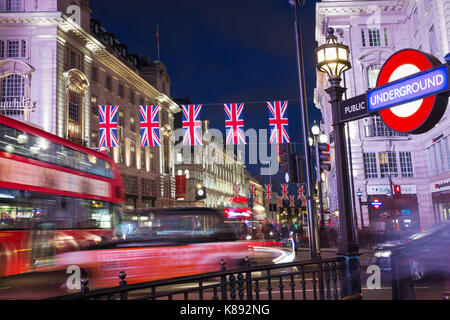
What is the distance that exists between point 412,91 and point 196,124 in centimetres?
2079

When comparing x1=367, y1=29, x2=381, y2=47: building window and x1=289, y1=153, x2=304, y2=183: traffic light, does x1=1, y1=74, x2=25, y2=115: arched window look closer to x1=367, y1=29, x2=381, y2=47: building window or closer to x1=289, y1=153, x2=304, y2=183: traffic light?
x1=289, y1=153, x2=304, y2=183: traffic light

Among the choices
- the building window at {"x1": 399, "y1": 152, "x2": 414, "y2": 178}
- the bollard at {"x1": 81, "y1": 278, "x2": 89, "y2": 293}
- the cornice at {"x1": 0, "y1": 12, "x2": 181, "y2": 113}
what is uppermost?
the cornice at {"x1": 0, "y1": 12, "x2": 181, "y2": 113}

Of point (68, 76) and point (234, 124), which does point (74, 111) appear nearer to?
point (68, 76)

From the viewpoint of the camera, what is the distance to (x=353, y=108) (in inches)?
237

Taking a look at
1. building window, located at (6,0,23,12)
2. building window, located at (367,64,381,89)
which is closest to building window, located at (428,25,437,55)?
building window, located at (367,64,381,89)

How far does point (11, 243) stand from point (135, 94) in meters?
40.3

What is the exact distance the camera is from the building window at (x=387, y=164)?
36.7 metres

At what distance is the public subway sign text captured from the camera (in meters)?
4.28

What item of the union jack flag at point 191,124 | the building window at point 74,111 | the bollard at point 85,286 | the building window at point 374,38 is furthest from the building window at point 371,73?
the bollard at point 85,286

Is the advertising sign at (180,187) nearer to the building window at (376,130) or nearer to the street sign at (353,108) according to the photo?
the building window at (376,130)

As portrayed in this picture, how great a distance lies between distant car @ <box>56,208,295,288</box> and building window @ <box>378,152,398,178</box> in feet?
85.9

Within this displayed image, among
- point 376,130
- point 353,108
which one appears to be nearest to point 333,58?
point 353,108

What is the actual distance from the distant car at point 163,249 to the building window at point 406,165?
88.1 ft
